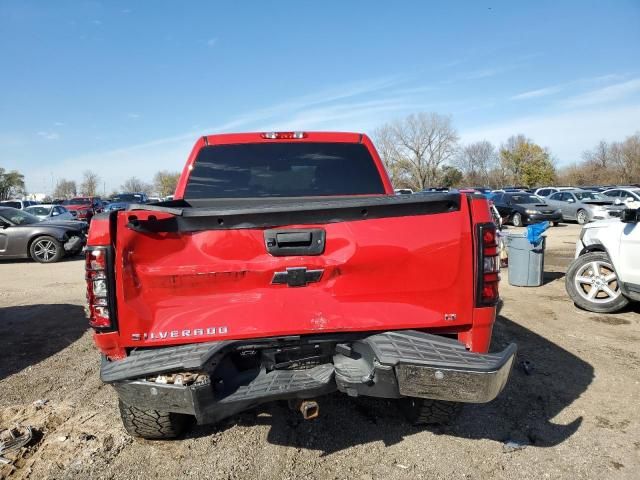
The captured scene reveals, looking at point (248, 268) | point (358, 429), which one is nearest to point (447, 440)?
point (358, 429)

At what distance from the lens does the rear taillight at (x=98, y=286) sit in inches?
95.7

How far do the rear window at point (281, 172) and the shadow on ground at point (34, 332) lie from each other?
8.89 feet

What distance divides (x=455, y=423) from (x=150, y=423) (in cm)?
211

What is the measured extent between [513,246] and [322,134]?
550cm

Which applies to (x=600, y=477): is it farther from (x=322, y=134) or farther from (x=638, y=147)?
(x=638, y=147)

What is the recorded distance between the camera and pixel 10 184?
88.9 meters

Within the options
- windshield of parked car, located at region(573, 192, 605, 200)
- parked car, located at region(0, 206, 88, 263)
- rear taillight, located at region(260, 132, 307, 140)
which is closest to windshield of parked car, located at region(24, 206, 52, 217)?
parked car, located at region(0, 206, 88, 263)

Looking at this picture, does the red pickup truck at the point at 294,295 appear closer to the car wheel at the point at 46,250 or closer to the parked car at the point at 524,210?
the car wheel at the point at 46,250

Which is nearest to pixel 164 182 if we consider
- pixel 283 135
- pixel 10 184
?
pixel 10 184

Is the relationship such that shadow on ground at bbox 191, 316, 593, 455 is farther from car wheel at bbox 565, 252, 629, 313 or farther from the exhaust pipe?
car wheel at bbox 565, 252, 629, 313

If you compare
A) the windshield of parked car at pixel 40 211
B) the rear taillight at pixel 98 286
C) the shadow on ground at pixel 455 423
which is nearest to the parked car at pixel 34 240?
the windshield of parked car at pixel 40 211

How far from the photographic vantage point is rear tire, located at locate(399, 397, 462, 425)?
312cm

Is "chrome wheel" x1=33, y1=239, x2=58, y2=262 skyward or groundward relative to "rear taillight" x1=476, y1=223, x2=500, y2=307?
groundward

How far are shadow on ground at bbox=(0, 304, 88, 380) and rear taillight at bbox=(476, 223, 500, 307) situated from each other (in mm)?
4479
